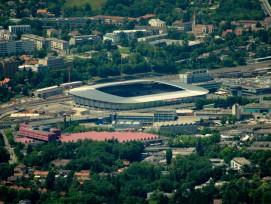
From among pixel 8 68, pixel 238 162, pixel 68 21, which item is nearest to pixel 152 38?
pixel 68 21

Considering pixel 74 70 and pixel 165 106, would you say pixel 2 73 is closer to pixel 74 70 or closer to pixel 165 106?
pixel 74 70

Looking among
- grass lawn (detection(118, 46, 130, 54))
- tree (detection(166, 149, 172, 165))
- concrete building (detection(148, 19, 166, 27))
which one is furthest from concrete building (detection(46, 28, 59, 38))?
tree (detection(166, 149, 172, 165))

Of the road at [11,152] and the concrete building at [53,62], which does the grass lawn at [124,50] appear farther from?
the road at [11,152]

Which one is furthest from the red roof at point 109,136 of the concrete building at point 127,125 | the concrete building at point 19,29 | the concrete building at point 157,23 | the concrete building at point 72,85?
the concrete building at point 157,23

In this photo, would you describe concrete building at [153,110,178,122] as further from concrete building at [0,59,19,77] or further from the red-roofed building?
the red-roofed building

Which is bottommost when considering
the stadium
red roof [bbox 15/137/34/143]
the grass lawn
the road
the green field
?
the road

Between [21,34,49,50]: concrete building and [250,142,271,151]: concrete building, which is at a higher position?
[21,34,49,50]: concrete building

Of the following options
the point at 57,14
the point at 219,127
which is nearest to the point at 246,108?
the point at 219,127
